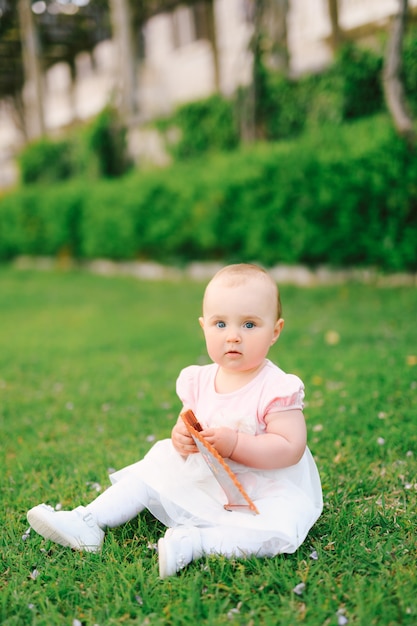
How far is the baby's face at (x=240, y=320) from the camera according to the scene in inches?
90.3

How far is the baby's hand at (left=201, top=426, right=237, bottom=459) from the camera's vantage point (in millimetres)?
2211

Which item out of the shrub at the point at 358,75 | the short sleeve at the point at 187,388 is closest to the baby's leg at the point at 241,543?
the short sleeve at the point at 187,388

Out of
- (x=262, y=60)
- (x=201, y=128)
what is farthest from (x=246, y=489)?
(x=201, y=128)

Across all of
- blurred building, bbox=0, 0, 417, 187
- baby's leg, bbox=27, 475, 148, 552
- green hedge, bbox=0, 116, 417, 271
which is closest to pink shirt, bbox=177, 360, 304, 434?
baby's leg, bbox=27, 475, 148, 552

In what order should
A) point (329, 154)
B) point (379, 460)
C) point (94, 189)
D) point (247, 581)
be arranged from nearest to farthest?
1. point (247, 581)
2. point (379, 460)
3. point (329, 154)
4. point (94, 189)

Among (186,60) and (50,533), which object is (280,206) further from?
(186,60)

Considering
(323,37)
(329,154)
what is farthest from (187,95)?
(329,154)

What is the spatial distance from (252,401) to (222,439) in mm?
209

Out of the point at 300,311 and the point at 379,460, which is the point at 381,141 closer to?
the point at 300,311

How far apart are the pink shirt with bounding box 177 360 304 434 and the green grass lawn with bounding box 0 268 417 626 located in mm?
458

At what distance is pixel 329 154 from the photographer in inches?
317

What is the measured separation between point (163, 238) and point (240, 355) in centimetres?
901

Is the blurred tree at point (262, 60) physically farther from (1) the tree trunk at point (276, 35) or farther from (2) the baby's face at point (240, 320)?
(2) the baby's face at point (240, 320)

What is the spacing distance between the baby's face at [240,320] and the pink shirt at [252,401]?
0.09 m
